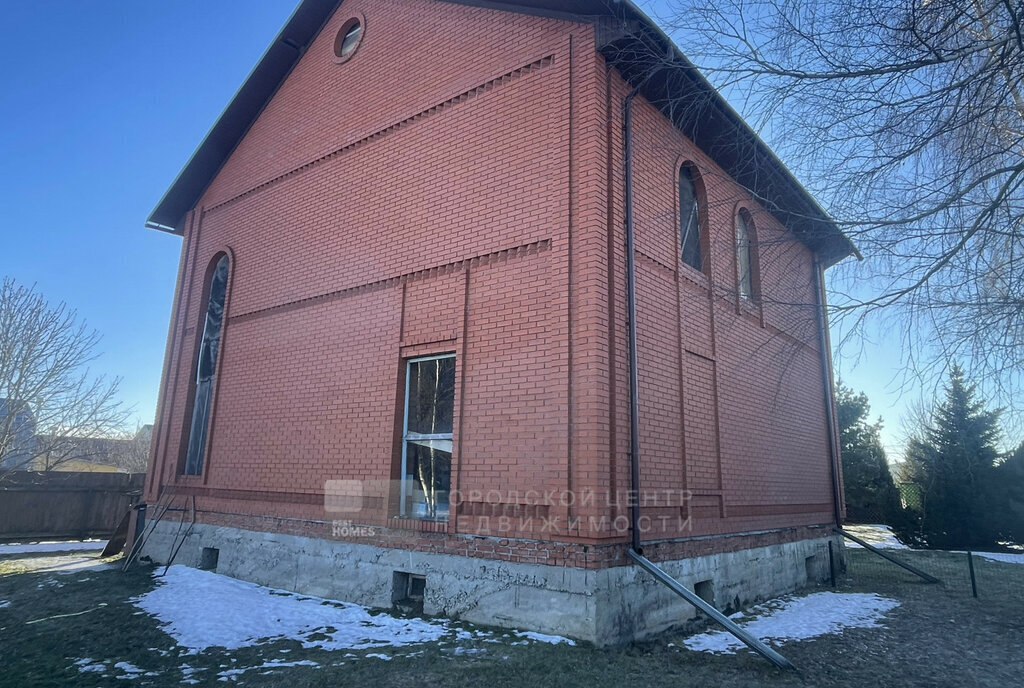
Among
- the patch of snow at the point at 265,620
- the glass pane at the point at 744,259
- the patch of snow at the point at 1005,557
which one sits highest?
the glass pane at the point at 744,259

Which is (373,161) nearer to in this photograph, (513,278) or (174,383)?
(513,278)

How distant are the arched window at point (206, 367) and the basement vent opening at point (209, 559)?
4.53 ft

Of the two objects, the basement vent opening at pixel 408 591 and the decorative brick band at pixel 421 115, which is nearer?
the basement vent opening at pixel 408 591

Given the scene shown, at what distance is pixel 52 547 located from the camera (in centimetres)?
1284

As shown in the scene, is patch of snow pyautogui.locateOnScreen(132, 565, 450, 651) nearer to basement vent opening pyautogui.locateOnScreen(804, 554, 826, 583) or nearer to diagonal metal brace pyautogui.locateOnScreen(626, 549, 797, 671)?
diagonal metal brace pyautogui.locateOnScreen(626, 549, 797, 671)

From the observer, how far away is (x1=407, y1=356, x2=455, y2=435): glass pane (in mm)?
7133

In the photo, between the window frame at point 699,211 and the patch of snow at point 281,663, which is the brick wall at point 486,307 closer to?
the window frame at point 699,211

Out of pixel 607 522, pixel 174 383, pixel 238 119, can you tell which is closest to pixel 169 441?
pixel 174 383

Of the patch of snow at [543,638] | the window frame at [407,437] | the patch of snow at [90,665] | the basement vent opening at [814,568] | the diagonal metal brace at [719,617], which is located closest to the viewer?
the patch of snow at [90,665]

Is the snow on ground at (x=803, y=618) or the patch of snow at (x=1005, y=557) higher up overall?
the snow on ground at (x=803, y=618)

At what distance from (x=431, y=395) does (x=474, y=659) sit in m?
3.12

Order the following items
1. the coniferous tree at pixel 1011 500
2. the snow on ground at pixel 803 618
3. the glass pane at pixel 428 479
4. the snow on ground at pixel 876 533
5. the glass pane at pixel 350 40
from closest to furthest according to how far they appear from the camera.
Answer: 1. the snow on ground at pixel 803 618
2. the glass pane at pixel 428 479
3. the glass pane at pixel 350 40
4. the coniferous tree at pixel 1011 500
5. the snow on ground at pixel 876 533

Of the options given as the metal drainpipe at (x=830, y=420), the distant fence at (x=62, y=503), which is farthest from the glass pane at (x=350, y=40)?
the distant fence at (x=62, y=503)

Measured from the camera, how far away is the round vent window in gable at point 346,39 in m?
9.97
